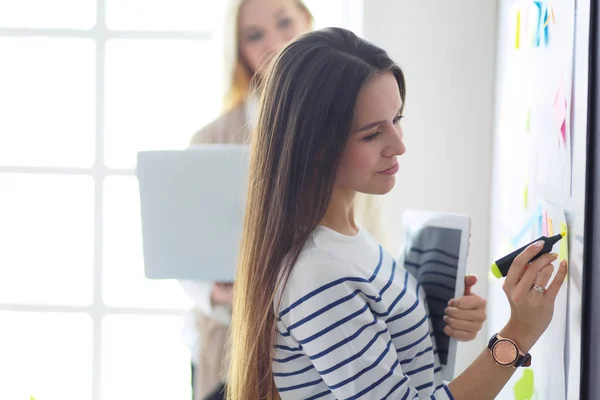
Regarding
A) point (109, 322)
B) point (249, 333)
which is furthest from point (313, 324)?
point (109, 322)

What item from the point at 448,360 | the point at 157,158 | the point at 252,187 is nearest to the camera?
the point at 252,187

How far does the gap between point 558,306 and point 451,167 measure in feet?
2.94

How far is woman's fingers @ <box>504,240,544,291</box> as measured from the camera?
73 centimetres

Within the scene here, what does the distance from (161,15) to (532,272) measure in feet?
4.83

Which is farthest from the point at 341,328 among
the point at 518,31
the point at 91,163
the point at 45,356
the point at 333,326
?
the point at 45,356

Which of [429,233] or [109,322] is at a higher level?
[429,233]

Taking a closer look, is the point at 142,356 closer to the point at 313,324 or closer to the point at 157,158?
the point at 157,158

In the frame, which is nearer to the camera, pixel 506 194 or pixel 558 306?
pixel 558 306

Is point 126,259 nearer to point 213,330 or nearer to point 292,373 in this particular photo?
point 213,330

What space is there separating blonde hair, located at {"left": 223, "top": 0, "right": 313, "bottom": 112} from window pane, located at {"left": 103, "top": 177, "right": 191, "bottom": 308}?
53 cm

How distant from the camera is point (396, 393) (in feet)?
2.52

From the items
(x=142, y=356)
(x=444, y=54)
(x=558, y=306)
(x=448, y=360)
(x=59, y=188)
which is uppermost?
(x=444, y=54)

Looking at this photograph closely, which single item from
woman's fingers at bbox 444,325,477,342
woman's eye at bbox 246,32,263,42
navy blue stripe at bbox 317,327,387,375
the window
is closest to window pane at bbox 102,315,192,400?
the window

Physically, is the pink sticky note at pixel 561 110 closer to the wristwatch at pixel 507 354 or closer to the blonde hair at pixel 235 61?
the wristwatch at pixel 507 354
